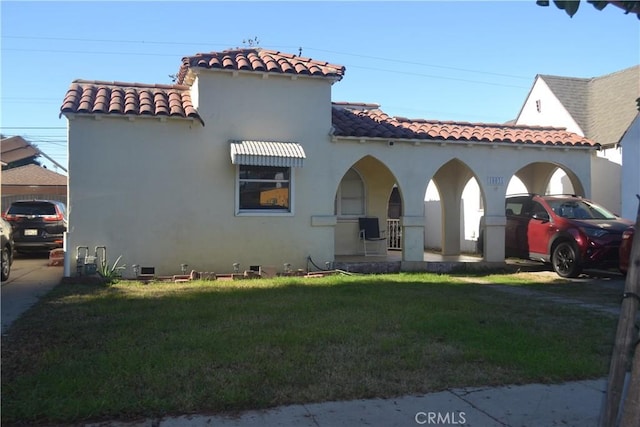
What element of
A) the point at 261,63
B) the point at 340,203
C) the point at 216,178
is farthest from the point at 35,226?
the point at 340,203

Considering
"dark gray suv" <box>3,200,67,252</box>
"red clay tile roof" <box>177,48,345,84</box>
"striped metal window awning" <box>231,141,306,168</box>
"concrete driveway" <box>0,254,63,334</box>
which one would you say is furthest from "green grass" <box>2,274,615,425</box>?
"dark gray suv" <box>3,200,67,252</box>

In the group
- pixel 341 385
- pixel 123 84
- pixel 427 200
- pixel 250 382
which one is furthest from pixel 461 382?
pixel 427 200

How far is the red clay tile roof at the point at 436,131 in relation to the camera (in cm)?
1309

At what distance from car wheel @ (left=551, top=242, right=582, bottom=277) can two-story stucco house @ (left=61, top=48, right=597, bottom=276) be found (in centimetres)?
156

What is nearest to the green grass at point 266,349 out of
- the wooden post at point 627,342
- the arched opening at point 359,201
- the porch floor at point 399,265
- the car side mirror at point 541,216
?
the wooden post at point 627,342

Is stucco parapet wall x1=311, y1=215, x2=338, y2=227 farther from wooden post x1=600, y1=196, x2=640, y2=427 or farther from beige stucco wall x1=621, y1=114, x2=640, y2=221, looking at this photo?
wooden post x1=600, y1=196, x2=640, y2=427

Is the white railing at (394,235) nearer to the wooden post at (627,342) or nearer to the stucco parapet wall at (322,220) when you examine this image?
the stucco parapet wall at (322,220)

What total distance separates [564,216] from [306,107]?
6.63 meters

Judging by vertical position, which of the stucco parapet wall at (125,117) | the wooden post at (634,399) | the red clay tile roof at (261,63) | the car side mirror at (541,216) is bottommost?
the wooden post at (634,399)

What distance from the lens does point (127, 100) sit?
11.6 metres

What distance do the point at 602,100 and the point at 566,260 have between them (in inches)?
387

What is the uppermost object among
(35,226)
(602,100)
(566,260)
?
(602,100)

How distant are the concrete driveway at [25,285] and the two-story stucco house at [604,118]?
14.7m

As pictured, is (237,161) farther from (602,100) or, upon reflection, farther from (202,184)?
(602,100)
